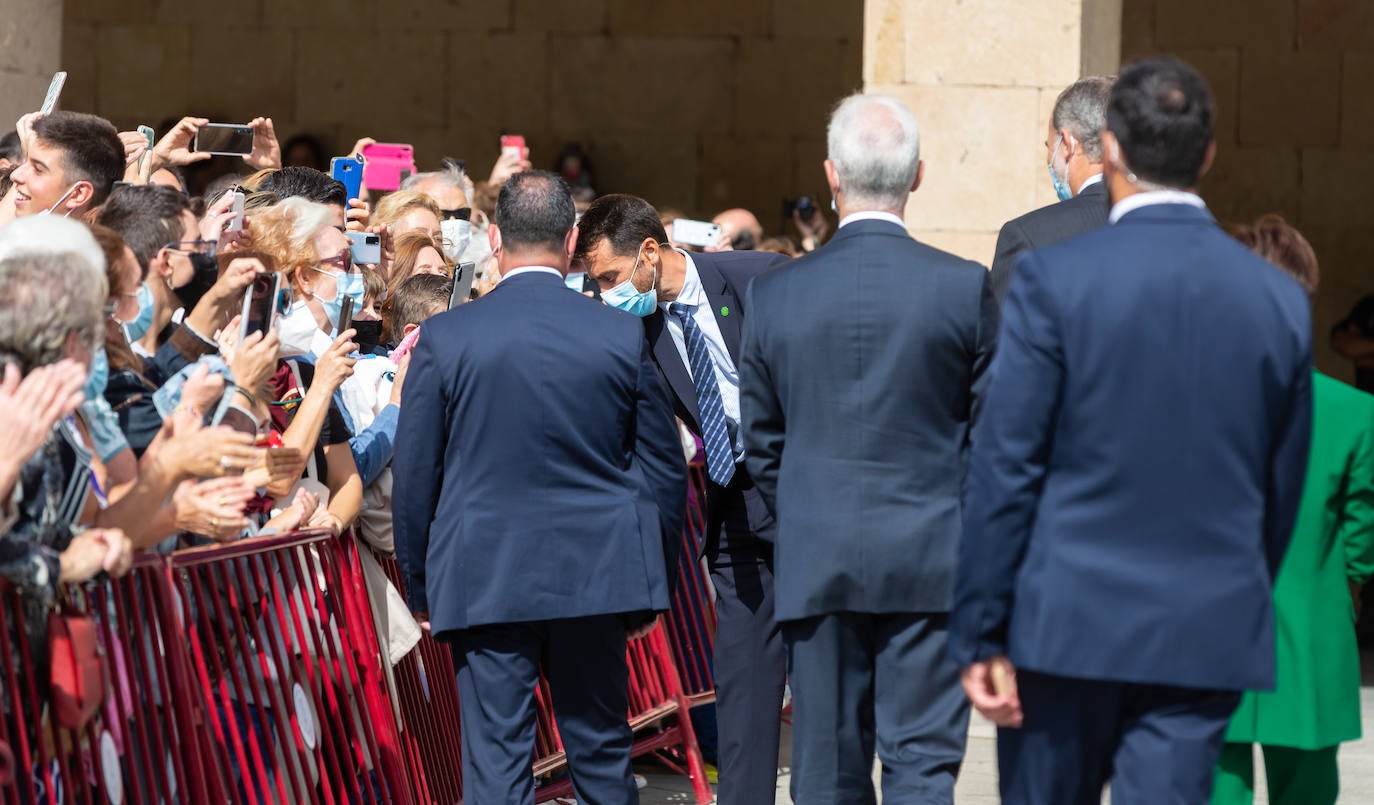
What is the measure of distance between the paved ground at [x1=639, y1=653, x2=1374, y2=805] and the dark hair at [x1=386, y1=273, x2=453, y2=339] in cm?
186

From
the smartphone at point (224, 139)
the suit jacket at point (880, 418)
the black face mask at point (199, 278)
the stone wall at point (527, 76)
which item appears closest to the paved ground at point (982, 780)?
the suit jacket at point (880, 418)

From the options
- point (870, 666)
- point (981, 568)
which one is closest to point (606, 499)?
point (870, 666)

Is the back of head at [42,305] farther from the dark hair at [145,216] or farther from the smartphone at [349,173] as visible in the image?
the smartphone at [349,173]

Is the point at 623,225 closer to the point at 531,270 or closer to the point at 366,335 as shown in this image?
the point at 531,270

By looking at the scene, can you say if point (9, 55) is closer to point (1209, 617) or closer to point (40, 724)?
point (40, 724)

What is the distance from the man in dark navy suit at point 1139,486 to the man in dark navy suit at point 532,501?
1.42 meters

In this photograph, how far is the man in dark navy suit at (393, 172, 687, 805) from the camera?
4.72 meters

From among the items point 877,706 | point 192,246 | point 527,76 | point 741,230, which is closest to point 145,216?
point 192,246

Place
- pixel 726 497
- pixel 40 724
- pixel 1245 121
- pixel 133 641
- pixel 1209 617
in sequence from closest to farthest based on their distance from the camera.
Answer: pixel 1209 617 < pixel 40 724 < pixel 133 641 < pixel 726 497 < pixel 1245 121

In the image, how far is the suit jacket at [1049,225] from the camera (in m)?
5.39

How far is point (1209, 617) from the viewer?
A: 3.44 meters

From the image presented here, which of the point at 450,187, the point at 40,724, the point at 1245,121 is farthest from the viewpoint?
the point at 1245,121

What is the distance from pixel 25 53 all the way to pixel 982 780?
522 centimetres

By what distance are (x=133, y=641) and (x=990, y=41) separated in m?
5.28
